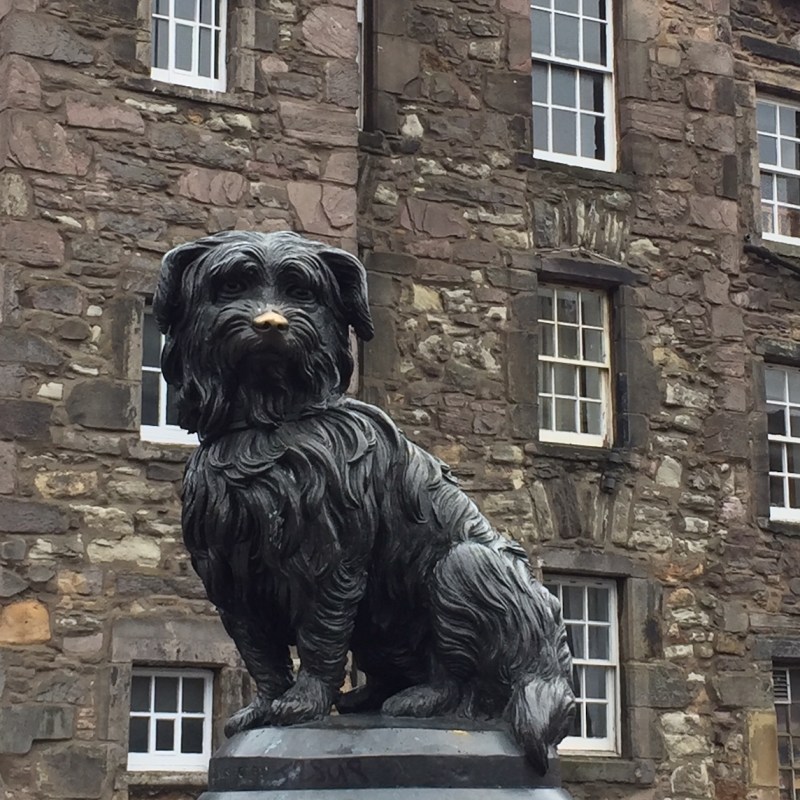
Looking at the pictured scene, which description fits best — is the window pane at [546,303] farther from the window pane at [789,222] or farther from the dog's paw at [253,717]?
the dog's paw at [253,717]

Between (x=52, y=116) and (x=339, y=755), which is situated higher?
(x=52, y=116)

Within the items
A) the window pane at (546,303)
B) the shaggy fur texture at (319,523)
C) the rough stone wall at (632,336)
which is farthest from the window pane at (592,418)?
the shaggy fur texture at (319,523)

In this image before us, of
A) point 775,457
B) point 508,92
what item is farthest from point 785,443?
point 508,92

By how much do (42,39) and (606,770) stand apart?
285 inches

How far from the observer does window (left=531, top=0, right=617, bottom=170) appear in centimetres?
1609

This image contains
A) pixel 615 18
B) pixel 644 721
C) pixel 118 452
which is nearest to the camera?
pixel 118 452

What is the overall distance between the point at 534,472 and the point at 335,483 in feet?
34.3

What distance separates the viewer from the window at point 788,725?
622 inches

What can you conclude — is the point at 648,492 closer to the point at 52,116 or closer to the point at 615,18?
the point at 615,18

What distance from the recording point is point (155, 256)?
13.2m

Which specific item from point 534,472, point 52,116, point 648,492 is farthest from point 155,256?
point 648,492

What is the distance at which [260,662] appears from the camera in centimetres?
476

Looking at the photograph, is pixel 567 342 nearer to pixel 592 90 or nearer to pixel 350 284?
pixel 592 90

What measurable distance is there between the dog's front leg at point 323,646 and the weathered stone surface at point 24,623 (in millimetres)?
7963
